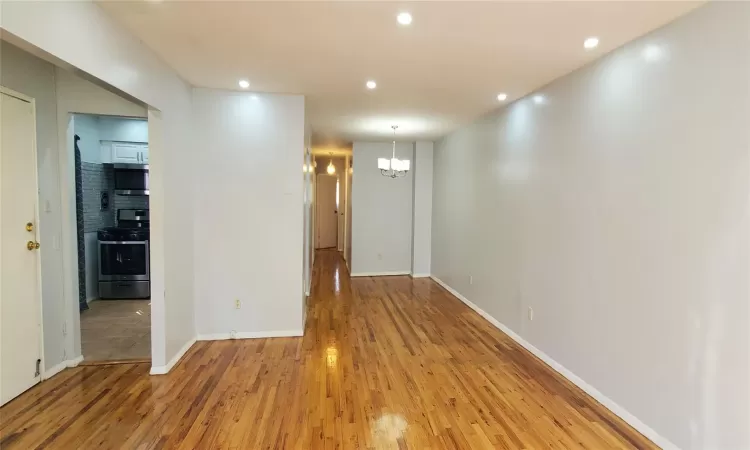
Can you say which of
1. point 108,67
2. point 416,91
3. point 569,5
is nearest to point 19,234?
point 108,67

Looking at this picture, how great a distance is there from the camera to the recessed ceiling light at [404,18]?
7.33 ft

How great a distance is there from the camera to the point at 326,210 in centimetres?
1141

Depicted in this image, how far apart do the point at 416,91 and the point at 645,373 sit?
299 cm

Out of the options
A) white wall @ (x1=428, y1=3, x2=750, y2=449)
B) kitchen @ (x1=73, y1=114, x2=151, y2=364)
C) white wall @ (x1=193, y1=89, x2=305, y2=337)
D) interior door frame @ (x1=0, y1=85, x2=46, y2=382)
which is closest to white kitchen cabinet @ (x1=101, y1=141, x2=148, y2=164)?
kitchen @ (x1=73, y1=114, x2=151, y2=364)

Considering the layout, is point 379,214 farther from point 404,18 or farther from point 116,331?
point 404,18

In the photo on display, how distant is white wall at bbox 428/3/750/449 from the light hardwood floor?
43cm

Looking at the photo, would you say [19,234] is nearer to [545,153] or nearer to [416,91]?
[416,91]

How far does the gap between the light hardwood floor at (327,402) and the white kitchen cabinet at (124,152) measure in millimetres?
3404

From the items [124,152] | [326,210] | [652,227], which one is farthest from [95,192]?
[652,227]

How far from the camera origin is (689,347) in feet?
7.14

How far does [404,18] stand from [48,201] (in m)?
3.14

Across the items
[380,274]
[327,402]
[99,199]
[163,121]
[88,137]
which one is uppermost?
[88,137]

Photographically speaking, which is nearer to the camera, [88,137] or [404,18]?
[404,18]

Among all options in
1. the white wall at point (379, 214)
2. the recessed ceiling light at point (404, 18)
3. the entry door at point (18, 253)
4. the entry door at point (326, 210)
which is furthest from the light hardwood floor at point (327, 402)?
the entry door at point (326, 210)
